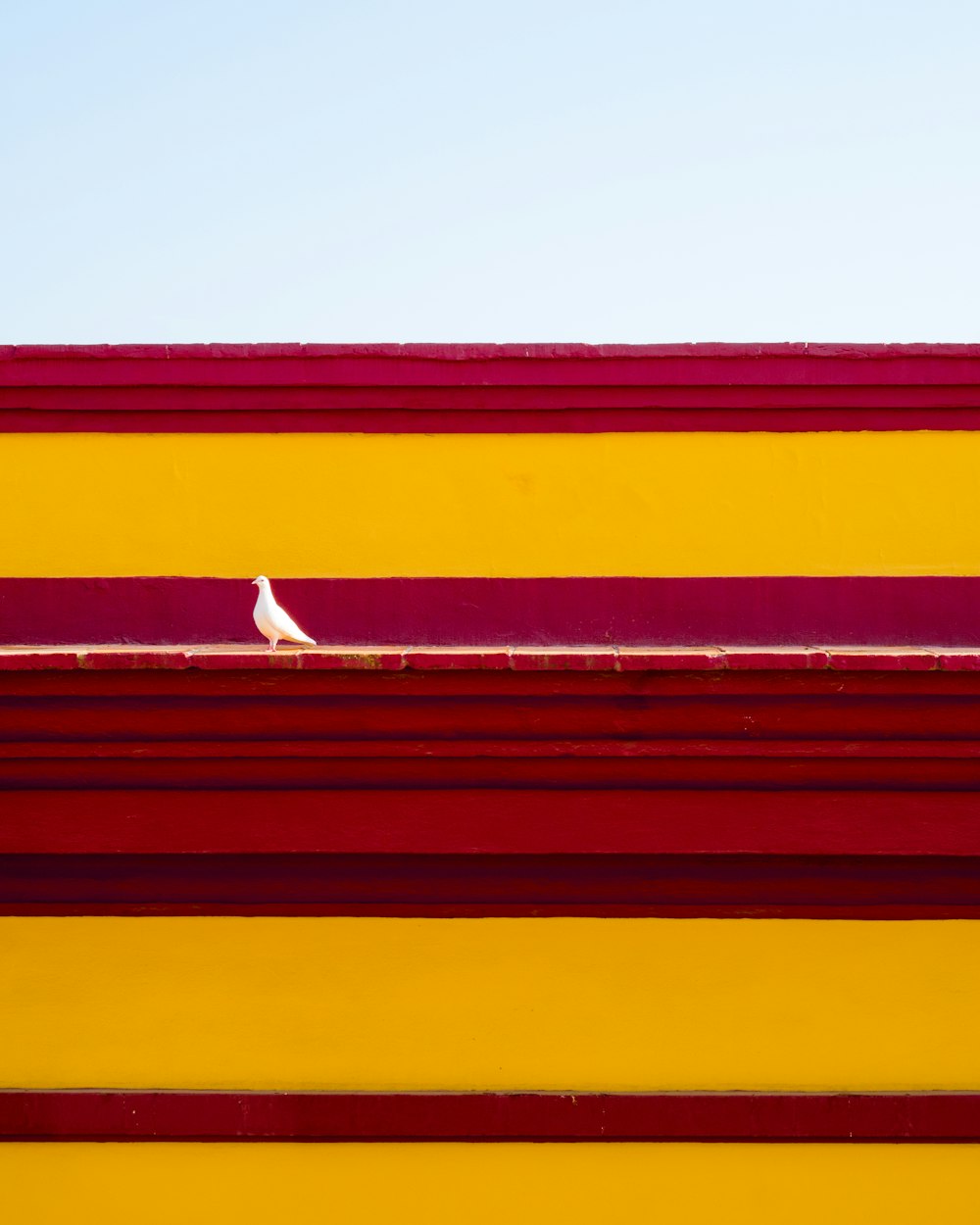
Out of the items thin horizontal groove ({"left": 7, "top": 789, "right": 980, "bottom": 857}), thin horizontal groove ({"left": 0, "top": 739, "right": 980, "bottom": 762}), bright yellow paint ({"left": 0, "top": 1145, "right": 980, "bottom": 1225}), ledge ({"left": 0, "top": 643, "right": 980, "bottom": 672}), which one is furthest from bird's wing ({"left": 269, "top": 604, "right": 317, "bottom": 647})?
bright yellow paint ({"left": 0, "top": 1145, "right": 980, "bottom": 1225})

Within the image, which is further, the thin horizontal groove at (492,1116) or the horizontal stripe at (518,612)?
the horizontal stripe at (518,612)

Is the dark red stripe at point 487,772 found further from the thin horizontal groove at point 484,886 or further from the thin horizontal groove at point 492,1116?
the thin horizontal groove at point 492,1116

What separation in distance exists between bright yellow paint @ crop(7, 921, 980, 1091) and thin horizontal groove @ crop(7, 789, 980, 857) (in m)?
0.26

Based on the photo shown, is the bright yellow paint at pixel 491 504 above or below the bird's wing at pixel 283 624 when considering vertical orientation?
above

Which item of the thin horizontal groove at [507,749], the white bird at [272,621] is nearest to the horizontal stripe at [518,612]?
the white bird at [272,621]

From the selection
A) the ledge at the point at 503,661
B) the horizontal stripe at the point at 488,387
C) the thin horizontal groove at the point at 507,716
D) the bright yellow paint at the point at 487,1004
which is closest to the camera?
the ledge at the point at 503,661

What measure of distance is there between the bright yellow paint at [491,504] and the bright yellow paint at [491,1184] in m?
1.78

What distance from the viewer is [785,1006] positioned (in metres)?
3.12

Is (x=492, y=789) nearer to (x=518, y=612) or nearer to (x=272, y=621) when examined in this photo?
(x=518, y=612)

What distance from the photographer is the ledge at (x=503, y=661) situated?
2.80 m

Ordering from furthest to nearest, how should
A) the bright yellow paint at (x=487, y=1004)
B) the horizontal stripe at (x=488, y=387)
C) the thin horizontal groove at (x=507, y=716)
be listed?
the horizontal stripe at (x=488, y=387), the bright yellow paint at (x=487, y=1004), the thin horizontal groove at (x=507, y=716)

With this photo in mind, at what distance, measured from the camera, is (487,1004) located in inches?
123

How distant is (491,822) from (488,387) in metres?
1.39

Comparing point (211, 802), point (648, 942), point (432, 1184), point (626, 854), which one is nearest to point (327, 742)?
point (211, 802)
